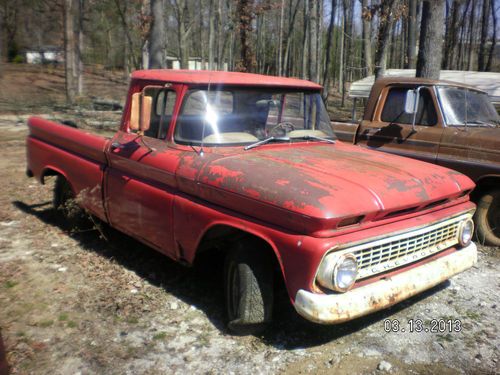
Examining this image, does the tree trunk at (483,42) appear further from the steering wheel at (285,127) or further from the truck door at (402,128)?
the steering wheel at (285,127)

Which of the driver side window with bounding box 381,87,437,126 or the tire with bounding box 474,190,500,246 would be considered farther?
the driver side window with bounding box 381,87,437,126

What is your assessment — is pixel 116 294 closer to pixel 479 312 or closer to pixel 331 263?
pixel 331 263

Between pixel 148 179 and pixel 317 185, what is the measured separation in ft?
5.32

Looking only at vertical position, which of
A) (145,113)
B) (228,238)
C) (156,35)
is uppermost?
(156,35)

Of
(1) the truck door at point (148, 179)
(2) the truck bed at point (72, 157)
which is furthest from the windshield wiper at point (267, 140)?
(2) the truck bed at point (72, 157)

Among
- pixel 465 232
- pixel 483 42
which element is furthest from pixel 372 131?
pixel 483 42

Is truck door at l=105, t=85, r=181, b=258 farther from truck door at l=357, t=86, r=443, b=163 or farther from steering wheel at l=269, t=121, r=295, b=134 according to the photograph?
truck door at l=357, t=86, r=443, b=163

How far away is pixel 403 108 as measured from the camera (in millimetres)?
6535

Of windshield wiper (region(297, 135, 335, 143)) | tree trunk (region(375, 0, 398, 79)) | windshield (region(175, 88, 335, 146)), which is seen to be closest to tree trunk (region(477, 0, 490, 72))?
tree trunk (region(375, 0, 398, 79))

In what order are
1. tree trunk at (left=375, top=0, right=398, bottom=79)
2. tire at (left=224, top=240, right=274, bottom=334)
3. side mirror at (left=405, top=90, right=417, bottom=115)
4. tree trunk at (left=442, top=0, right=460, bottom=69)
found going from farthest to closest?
tree trunk at (left=442, top=0, right=460, bottom=69) < tree trunk at (left=375, top=0, right=398, bottom=79) < side mirror at (left=405, top=90, right=417, bottom=115) < tire at (left=224, top=240, right=274, bottom=334)

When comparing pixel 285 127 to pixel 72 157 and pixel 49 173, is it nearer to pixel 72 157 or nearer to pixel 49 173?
pixel 72 157

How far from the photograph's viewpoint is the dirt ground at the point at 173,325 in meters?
3.28

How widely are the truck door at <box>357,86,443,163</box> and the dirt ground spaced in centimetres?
158

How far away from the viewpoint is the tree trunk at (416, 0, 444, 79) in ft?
29.3
